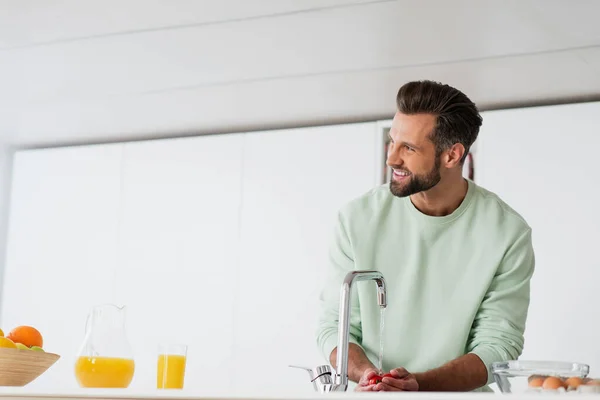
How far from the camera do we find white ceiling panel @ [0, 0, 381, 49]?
10.4ft

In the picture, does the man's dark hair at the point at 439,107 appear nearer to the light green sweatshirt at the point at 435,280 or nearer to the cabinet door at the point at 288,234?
the light green sweatshirt at the point at 435,280

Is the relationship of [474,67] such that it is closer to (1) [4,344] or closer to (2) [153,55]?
(2) [153,55]

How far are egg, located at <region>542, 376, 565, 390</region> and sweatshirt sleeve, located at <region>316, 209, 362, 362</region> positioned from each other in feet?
3.38

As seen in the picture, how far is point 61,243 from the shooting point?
15.6 ft

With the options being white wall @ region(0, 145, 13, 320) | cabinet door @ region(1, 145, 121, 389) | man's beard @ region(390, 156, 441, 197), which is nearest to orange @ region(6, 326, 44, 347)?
man's beard @ region(390, 156, 441, 197)

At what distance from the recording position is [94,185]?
186 inches

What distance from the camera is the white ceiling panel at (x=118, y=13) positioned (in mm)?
3158

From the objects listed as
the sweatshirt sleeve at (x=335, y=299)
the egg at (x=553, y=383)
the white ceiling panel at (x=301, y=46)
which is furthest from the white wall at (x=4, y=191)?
the egg at (x=553, y=383)

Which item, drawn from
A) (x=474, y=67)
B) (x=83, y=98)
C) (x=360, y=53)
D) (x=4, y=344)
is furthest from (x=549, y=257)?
(x=4, y=344)

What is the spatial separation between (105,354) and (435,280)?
915 millimetres

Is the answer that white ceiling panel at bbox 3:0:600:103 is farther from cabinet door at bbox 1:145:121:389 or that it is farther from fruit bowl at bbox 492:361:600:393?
fruit bowl at bbox 492:361:600:393

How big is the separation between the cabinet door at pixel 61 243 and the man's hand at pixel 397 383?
274 centimetres

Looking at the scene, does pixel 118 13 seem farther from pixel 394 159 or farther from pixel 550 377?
pixel 550 377

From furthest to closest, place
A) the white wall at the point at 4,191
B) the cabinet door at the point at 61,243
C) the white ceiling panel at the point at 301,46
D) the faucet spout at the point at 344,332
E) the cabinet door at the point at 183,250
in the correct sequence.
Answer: the white wall at the point at 4,191
the cabinet door at the point at 61,243
the cabinet door at the point at 183,250
the white ceiling panel at the point at 301,46
the faucet spout at the point at 344,332
